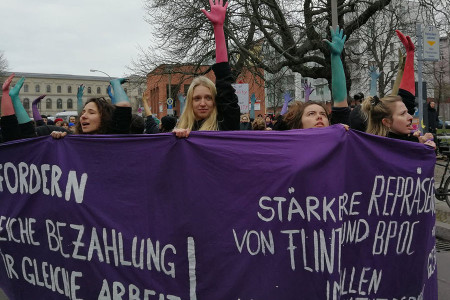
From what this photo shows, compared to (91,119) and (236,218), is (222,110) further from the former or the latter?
(91,119)

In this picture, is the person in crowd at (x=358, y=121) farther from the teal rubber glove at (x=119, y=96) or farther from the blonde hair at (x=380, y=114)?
the teal rubber glove at (x=119, y=96)

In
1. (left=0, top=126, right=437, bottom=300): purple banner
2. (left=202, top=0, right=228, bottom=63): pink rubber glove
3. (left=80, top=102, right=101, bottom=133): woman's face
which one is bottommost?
(left=0, top=126, right=437, bottom=300): purple banner

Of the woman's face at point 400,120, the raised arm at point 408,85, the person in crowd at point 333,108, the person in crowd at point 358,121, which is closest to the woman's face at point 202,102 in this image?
the person in crowd at point 333,108

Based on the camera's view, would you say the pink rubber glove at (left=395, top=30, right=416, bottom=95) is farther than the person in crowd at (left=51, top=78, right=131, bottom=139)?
Yes

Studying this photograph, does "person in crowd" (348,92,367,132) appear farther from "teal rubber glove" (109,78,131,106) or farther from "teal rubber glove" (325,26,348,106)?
"teal rubber glove" (109,78,131,106)

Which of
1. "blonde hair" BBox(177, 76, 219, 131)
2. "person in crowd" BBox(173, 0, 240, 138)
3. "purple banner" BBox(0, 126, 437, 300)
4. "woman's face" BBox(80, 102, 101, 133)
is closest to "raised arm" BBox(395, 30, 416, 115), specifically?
"purple banner" BBox(0, 126, 437, 300)

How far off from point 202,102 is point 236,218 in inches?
41.3

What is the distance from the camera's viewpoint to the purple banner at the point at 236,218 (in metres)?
2.40

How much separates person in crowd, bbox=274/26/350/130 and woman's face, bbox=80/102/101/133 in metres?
1.49

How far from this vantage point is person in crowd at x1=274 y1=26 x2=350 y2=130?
281 centimetres

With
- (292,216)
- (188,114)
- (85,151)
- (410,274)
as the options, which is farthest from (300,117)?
(85,151)

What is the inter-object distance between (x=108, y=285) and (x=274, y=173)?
125cm

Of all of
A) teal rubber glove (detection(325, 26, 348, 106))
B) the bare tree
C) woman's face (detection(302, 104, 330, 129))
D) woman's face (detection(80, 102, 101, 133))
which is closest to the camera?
teal rubber glove (detection(325, 26, 348, 106))

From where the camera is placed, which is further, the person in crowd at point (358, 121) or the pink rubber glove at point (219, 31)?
the person in crowd at point (358, 121)
